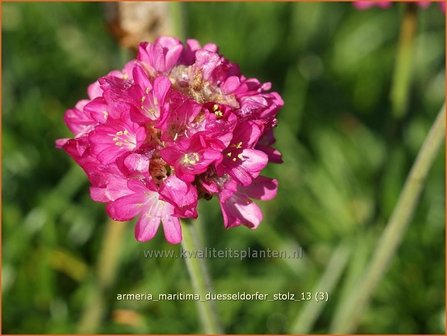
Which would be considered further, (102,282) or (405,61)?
(102,282)

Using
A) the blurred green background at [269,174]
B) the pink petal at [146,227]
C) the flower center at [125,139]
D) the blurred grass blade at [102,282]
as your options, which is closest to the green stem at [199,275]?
the pink petal at [146,227]

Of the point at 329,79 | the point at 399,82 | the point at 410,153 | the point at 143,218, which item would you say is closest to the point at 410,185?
the point at 399,82

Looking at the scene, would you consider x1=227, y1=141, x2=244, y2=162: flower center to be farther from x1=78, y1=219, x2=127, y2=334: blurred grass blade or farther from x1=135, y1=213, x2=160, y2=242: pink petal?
x1=78, y1=219, x2=127, y2=334: blurred grass blade

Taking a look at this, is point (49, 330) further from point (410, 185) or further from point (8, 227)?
point (410, 185)

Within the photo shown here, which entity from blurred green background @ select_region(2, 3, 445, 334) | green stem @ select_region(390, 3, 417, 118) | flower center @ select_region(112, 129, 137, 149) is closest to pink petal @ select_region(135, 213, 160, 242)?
flower center @ select_region(112, 129, 137, 149)

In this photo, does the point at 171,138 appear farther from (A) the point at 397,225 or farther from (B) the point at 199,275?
(A) the point at 397,225

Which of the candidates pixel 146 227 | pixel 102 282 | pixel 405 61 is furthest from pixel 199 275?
pixel 405 61
